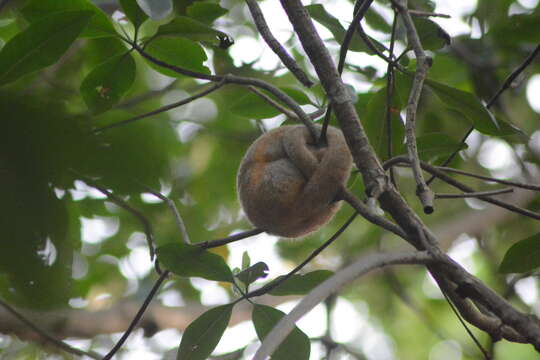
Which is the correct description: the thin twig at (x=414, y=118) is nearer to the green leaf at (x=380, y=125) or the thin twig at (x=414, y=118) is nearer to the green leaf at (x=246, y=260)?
the green leaf at (x=380, y=125)

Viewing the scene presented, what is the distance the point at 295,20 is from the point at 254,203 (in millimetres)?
709

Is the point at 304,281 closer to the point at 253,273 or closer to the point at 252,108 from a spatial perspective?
the point at 253,273

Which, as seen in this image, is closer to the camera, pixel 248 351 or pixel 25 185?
A: pixel 25 185

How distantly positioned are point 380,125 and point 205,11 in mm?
909

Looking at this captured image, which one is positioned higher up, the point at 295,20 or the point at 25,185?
the point at 295,20

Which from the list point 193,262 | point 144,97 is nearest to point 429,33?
point 193,262

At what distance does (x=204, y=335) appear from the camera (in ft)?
7.50

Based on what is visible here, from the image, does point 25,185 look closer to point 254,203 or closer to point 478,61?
point 254,203

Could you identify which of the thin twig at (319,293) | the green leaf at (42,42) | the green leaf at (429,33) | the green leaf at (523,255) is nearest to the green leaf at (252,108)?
the green leaf at (429,33)

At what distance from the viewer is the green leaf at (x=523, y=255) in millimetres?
2303

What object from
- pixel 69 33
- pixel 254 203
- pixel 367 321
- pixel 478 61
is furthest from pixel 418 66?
pixel 367 321

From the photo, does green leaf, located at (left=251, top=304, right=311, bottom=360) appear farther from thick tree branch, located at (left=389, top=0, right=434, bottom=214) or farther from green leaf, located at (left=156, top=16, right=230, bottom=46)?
green leaf, located at (left=156, top=16, right=230, bottom=46)

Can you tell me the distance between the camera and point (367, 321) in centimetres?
696

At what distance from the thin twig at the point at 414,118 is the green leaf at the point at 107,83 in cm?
117
